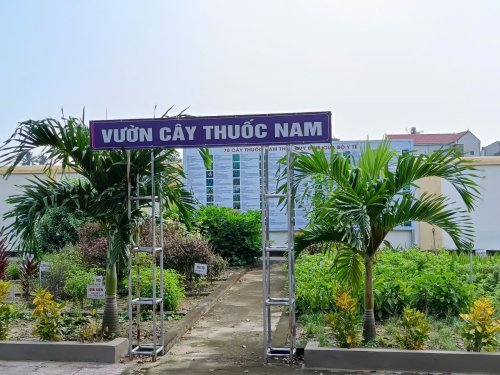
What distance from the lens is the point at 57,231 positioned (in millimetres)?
15258

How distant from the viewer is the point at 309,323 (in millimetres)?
8414

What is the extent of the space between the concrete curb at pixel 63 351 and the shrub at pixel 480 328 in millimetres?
4039

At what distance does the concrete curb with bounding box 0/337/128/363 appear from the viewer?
723 centimetres

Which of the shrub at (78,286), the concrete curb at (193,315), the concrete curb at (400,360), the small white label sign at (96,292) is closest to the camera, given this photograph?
the concrete curb at (400,360)

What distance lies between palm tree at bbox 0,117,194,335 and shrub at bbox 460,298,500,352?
13.1ft

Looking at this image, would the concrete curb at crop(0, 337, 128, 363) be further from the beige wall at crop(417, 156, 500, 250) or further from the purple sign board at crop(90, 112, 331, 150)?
the beige wall at crop(417, 156, 500, 250)

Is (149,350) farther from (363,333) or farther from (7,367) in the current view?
(363,333)

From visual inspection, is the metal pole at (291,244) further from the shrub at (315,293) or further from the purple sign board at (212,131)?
the shrub at (315,293)

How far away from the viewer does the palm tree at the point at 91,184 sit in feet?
24.6

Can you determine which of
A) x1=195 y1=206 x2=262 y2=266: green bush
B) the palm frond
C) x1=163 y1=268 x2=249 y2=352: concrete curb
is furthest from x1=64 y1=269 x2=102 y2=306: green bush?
x1=195 y1=206 x2=262 y2=266: green bush

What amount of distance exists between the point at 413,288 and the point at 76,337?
490 centimetres

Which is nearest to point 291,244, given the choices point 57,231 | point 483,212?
point 57,231

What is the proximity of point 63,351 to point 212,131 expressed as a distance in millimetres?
3191

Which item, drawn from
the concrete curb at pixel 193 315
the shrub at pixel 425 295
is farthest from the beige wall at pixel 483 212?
the shrub at pixel 425 295
